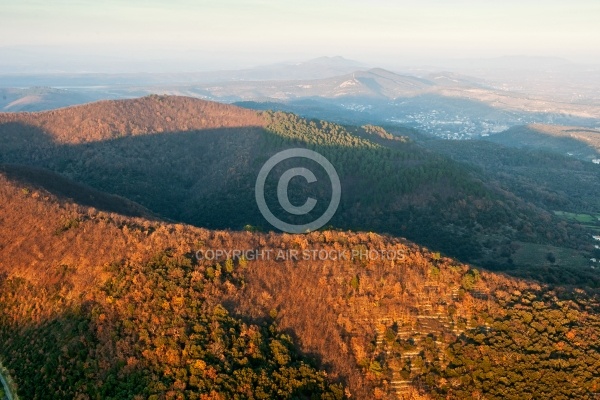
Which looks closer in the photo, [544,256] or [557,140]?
[544,256]

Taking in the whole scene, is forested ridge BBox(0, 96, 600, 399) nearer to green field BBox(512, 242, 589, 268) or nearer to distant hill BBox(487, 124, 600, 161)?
green field BBox(512, 242, 589, 268)

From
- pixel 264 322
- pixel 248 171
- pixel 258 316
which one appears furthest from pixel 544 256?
pixel 248 171

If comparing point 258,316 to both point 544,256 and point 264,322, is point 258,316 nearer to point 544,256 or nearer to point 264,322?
point 264,322

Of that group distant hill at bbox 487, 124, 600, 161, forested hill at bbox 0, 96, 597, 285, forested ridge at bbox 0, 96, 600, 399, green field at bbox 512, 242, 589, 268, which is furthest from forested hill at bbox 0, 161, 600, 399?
Result: distant hill at bbox 487, 124, 600, 161

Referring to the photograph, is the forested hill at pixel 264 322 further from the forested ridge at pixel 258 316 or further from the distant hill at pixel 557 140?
the distant hill at pixel 557 140

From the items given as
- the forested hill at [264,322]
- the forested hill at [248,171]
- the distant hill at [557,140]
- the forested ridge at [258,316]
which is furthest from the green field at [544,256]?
the distant hill at [557,140]

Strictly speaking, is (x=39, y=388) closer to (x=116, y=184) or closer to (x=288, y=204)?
(x=288, y=204)
